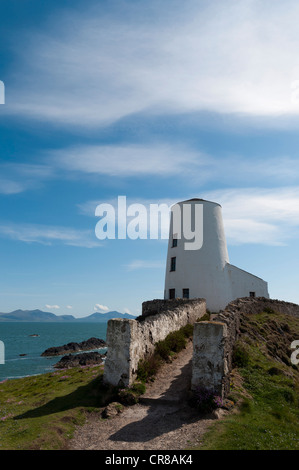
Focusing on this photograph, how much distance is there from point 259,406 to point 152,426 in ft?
11.9

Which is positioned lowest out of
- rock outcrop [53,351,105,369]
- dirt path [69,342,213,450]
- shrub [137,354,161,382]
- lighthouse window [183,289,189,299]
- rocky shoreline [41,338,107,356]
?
rocky shoreline [41,338,107,356]

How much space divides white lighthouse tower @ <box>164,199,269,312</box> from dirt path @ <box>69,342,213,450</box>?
22.5 metres

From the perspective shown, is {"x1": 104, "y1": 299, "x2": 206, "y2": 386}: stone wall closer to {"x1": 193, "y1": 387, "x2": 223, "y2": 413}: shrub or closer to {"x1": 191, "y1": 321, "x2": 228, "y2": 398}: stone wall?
{"x1": 191, "y1": 321, "x2": 228, "y2": 398}: stone wall

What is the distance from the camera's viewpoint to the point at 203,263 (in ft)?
113

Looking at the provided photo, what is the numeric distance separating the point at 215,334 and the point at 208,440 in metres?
3.33

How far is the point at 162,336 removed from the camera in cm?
1538

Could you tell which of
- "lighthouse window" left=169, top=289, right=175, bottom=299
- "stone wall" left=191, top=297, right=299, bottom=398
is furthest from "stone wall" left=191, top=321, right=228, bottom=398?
"lighthouse window" left=169, top=289, right=175, bottom=299

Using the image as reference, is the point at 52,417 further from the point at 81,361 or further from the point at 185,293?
the point at 81,361

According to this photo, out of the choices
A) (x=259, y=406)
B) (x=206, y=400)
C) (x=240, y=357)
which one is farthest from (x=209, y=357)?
(x=240, y=357)

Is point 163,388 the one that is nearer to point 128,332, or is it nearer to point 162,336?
point 128,332

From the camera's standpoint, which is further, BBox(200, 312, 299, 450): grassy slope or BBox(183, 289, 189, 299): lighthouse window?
BBox(183, 289, 189, 299): lighthouse window

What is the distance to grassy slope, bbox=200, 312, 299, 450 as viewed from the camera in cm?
785

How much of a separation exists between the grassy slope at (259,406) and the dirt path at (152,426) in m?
0.71
